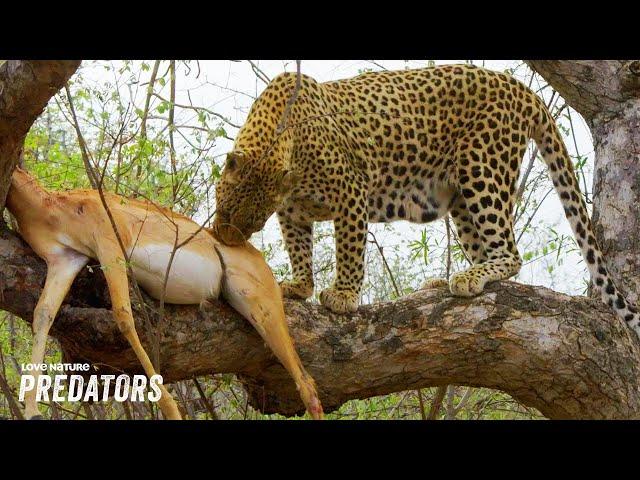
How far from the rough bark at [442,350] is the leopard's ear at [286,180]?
717 millimetres

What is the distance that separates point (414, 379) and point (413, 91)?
2.11 meters

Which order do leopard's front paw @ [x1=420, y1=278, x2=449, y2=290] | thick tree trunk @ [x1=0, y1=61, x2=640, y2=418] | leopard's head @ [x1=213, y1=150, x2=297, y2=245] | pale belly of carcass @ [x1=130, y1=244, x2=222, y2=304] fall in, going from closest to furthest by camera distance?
pale belly of carcass @ [x1=130, y1=244, x2=222, y2=304] → thick tree trunk @ [x1=0, y1=61, x2=640, y2=418] → leopard's head @ [x1=213, y1=150, x2=297, y2=245] → leopard's front paw @ [x1=420, y1=278, x2=449, y2=290]

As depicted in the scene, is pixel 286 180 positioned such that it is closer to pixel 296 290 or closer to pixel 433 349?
pixel 296 290

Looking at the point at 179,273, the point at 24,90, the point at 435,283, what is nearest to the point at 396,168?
the point at 435,283

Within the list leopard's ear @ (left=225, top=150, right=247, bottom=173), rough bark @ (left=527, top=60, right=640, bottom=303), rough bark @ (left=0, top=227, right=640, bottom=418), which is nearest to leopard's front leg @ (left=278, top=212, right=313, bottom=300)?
rough bark @ (left=0, top=227, right=640, bottom=418)

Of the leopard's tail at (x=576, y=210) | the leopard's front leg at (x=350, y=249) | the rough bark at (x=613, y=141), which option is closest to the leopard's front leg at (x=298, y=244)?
the leopard's front leg at (x=350, y=249)

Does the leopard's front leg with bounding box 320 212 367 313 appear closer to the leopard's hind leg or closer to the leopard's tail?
the leopard's hind leg

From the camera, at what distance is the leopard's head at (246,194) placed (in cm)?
561

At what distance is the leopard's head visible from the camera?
18.4 feet

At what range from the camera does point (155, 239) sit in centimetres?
516

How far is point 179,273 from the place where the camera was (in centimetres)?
514

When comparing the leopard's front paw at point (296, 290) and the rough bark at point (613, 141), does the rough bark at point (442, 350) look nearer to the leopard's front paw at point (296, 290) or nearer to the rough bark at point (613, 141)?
the leopard's front paw at point (296, 290)

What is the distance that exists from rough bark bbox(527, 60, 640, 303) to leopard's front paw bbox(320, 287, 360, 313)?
→ 2.05 m
